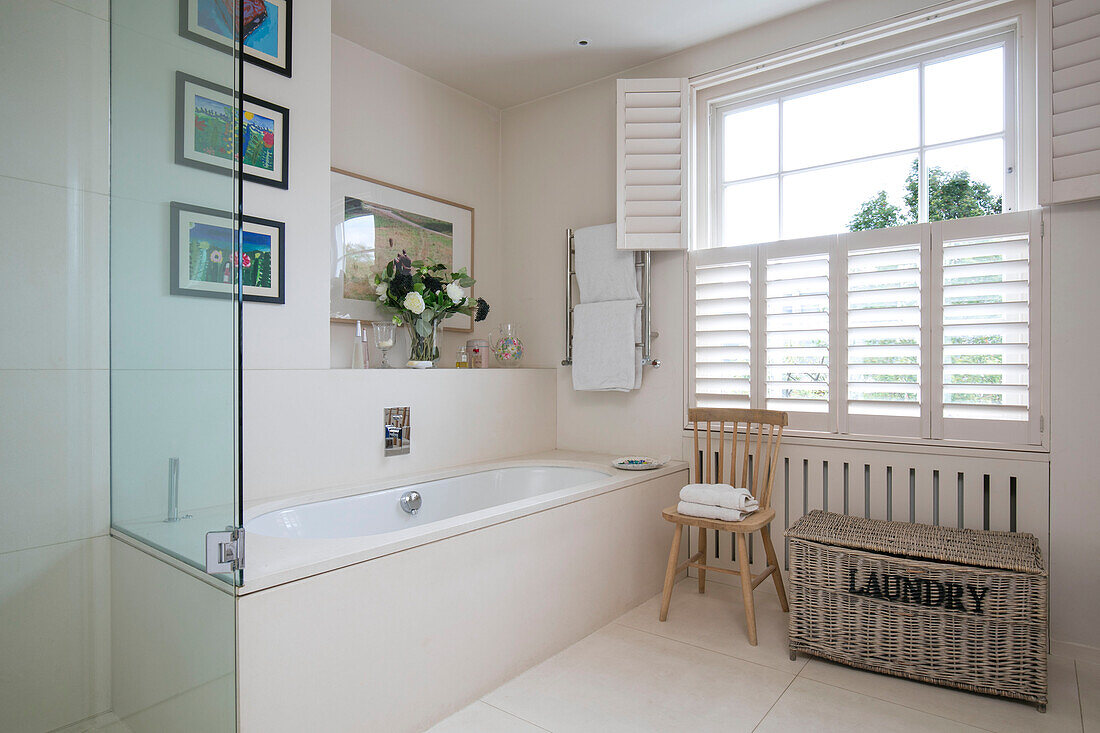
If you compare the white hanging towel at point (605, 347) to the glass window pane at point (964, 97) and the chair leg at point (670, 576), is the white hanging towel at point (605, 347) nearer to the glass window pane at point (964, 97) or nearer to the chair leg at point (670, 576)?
the chair leg at point (670, 576)

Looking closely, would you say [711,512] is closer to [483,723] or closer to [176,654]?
[483,723]

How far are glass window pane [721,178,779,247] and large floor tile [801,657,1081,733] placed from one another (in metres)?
1.83

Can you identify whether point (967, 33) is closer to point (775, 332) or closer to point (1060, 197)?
point (1060, 197)

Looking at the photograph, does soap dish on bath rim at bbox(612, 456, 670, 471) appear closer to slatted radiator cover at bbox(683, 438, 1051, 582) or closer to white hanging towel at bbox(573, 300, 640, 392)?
slatted radiator cover at bbox(683, 438, 1051, 582)

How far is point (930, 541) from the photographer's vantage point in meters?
2.09

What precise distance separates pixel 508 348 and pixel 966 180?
2179 mm

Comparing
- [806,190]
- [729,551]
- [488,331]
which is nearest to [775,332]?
[806,190]

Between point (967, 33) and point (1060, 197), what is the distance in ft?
2.56

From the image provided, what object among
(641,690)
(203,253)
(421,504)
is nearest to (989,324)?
(641,690)

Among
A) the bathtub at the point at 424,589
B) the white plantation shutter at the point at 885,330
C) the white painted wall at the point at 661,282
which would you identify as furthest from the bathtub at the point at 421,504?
the white plantation shutter at the point at 885,330

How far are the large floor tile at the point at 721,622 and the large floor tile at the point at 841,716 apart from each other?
18 centimetres

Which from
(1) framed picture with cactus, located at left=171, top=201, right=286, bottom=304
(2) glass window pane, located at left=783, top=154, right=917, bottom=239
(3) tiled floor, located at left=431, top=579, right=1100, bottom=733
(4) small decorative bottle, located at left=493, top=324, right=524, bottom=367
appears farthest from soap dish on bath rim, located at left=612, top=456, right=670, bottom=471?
(1) framed picture with cactus, located at left=171, top=201, right=286, bottom=304

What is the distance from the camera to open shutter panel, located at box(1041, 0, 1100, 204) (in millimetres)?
2125

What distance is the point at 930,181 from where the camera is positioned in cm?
257
